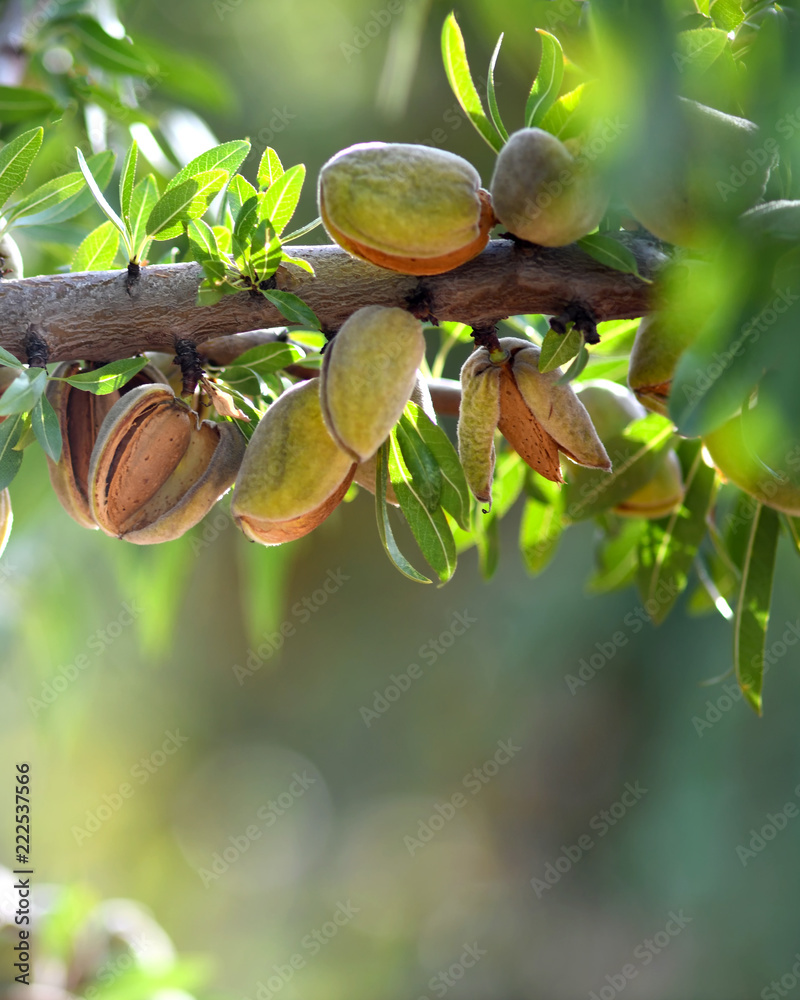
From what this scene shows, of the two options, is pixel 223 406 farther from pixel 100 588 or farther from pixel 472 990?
pixel 472 990

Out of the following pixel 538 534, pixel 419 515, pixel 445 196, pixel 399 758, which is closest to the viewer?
pixel 445 196

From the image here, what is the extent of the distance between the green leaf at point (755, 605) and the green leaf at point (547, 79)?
0.33m

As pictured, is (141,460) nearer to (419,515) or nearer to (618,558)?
(419,515)

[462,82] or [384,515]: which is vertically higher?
[462,82]

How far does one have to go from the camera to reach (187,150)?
39.4 inches

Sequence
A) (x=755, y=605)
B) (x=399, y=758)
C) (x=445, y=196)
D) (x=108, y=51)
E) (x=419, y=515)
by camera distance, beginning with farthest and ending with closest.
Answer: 1. (x=399, y=758)
2. (x=108, y=51)
3. (x=755, y=605)
4. (x=419, y=515)
5. (x=445, y=196)

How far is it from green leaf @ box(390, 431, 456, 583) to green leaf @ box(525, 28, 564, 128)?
0.58 feet

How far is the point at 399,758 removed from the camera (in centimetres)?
367

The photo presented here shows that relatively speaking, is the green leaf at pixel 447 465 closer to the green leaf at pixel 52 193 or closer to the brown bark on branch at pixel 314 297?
the brown bark on branch at pixel 314 297

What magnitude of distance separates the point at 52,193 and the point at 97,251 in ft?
0.17

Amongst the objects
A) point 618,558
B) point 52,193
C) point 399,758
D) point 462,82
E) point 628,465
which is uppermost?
point 462,82

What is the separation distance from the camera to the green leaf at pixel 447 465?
0.46 meters

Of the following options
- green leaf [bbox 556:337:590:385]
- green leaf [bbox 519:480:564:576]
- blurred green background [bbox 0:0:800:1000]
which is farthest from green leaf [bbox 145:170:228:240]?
blurred green background [bbox 0:0:800:1000]

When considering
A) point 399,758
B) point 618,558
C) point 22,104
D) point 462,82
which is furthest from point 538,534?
point 399,758
